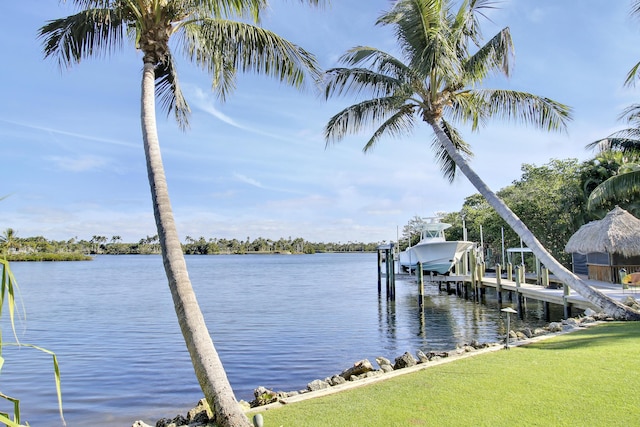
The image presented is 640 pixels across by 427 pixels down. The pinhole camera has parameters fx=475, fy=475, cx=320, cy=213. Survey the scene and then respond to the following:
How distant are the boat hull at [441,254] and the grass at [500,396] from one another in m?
21.7

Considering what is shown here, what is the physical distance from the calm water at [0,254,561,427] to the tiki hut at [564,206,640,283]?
3629mm

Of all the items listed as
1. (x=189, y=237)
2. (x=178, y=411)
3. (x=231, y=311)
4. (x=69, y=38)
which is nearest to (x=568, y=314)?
(x=178, y=411)

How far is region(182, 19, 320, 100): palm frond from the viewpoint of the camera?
7.80 meters

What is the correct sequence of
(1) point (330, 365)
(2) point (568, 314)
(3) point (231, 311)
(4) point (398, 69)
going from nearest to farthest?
1. (1) point (330, 365)
2. (4) point (398, 69)
3. (2) point (568, 314)
4. (3) point (231, 311)

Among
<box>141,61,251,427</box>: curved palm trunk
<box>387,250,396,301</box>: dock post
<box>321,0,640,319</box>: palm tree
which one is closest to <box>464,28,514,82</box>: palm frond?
<box>321,0,640,319</box>: palm tree

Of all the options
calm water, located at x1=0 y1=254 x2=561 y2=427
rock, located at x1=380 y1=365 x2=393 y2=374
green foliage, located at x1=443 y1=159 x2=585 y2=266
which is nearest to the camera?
rock, located at x1=380 y1=365 x2=393 y2=374

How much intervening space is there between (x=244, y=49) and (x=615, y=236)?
59.1ft

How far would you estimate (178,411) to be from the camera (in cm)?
873

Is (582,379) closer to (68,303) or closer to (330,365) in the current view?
(330,365)

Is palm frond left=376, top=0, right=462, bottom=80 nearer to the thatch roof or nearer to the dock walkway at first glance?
the dock walkway

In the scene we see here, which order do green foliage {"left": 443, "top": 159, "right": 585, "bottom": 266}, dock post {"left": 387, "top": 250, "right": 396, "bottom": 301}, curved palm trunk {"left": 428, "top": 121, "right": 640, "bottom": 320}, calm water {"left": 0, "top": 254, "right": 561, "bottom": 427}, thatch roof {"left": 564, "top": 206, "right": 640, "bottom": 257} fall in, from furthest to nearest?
green foliage {"left": 443, "top": 159, "right": 585, "bottom": 266}
dock post {"left": 387, "top": 250, "right": 396, "bottom": 301}
thatch roof {"left": 564, "top": 206, "right": 640, "bottom": 257}
curved palm trunk {"left": 428, "top": 121, "right": 640, "bottom": 320}
calm water {"left": 0, "top": 254, "right": 561, "bottom": 427}

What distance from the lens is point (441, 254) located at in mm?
29906

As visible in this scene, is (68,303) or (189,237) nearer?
(68,303)

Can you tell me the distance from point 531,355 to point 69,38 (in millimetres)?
9693
